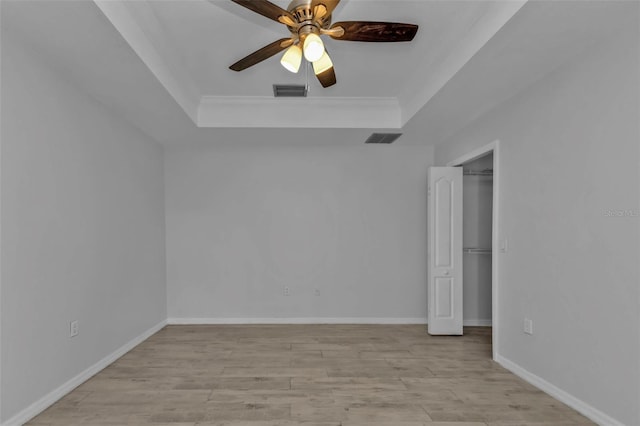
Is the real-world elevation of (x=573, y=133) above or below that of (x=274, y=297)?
above

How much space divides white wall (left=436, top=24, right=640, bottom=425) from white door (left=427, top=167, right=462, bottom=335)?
3.56ft

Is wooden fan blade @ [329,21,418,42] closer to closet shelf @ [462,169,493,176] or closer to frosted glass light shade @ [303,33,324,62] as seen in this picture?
frosted glass light shade @ [303,33,324,62]

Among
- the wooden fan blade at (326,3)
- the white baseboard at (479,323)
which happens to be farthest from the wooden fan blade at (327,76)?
the white baseboard at (479,323)

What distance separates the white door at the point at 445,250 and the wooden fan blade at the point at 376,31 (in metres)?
2.64

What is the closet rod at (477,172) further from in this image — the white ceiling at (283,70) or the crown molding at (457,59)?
the crown molding at (457,59)

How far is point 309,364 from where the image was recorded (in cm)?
359

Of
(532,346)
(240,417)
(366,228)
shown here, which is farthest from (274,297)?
(532,346)

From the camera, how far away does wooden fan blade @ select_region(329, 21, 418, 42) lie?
212 centimetres

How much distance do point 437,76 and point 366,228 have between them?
2.51 meters

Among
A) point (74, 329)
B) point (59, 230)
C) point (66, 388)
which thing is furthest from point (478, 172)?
point (66, 388)

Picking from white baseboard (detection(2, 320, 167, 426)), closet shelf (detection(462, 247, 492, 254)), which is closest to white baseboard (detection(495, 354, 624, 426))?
closet shelf (detection(462, 247, 492, 254))

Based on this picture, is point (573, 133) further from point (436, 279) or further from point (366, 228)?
point (366, 228)

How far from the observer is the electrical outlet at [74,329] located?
3.03 m

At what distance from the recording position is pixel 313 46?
2.13 metres
